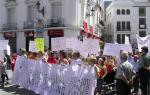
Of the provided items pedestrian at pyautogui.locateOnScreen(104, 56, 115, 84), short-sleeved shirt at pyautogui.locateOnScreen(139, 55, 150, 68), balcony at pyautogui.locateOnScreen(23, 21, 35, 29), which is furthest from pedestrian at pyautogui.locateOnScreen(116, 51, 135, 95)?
balcony at pyautogui.locateOnScreen(23, 21, 35, 29)

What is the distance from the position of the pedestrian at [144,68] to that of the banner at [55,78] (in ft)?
7.18

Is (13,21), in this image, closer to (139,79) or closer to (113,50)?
(113,50)

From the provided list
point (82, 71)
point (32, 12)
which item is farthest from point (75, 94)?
point (32, 12)

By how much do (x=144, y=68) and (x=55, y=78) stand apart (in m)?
2.81

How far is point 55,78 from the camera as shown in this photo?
1504 centimetres

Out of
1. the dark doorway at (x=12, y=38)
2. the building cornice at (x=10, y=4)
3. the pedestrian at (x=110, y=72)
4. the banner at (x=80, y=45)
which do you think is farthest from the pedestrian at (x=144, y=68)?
the building cornice at (x=10, y=4)

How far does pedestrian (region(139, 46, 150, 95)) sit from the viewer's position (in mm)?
14305

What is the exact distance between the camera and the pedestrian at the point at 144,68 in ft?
46.9

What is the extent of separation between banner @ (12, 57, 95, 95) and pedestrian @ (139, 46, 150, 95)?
7.18 ft

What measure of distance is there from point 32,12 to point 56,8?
10.6ft

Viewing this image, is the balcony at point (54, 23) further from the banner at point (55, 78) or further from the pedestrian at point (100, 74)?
the pedestrian at point (100, 74)

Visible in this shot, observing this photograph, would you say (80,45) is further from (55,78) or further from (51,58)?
(55,78)

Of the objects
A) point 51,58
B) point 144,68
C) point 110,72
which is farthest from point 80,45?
point 144,68

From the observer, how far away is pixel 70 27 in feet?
146
